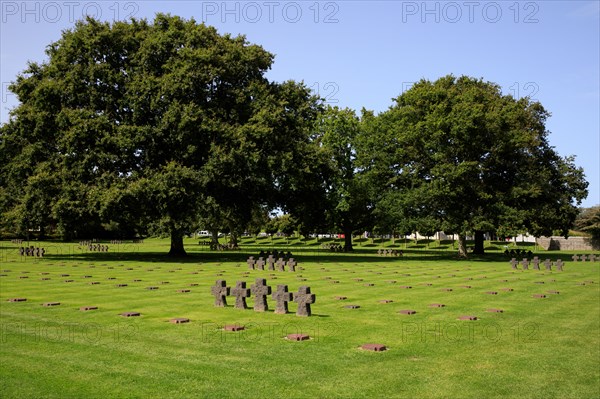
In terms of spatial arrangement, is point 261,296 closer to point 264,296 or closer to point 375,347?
point 264,296

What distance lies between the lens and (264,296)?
15734mm

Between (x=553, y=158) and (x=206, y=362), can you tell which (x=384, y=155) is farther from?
(x=206, y=362)

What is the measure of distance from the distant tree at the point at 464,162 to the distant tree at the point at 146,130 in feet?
42.6

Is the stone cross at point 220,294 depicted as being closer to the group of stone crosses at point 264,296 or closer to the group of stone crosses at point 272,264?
the group of stone crosses at point 264,296

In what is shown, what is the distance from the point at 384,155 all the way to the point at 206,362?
48585 millimetres

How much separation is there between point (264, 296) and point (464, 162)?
37.6m

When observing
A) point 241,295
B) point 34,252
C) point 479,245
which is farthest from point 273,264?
point 479,245

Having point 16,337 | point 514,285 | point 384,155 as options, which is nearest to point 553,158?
point 384,155

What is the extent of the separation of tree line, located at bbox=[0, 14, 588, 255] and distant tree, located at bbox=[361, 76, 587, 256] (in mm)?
174

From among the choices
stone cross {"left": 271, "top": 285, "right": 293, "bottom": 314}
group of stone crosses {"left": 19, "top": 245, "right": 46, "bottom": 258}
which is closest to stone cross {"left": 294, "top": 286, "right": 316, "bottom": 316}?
stone cross {"left": 271, "top": 285, "right": 293, "bottom": 314}

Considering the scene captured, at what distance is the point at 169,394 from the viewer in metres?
Answer: 7.94

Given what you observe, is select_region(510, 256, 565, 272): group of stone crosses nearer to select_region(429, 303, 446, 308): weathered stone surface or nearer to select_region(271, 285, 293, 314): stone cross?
select_region(429, 303, 446, 308): weathered stone surface

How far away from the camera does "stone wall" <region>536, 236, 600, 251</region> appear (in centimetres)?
8488

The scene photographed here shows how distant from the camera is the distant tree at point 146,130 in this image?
39656 mm
